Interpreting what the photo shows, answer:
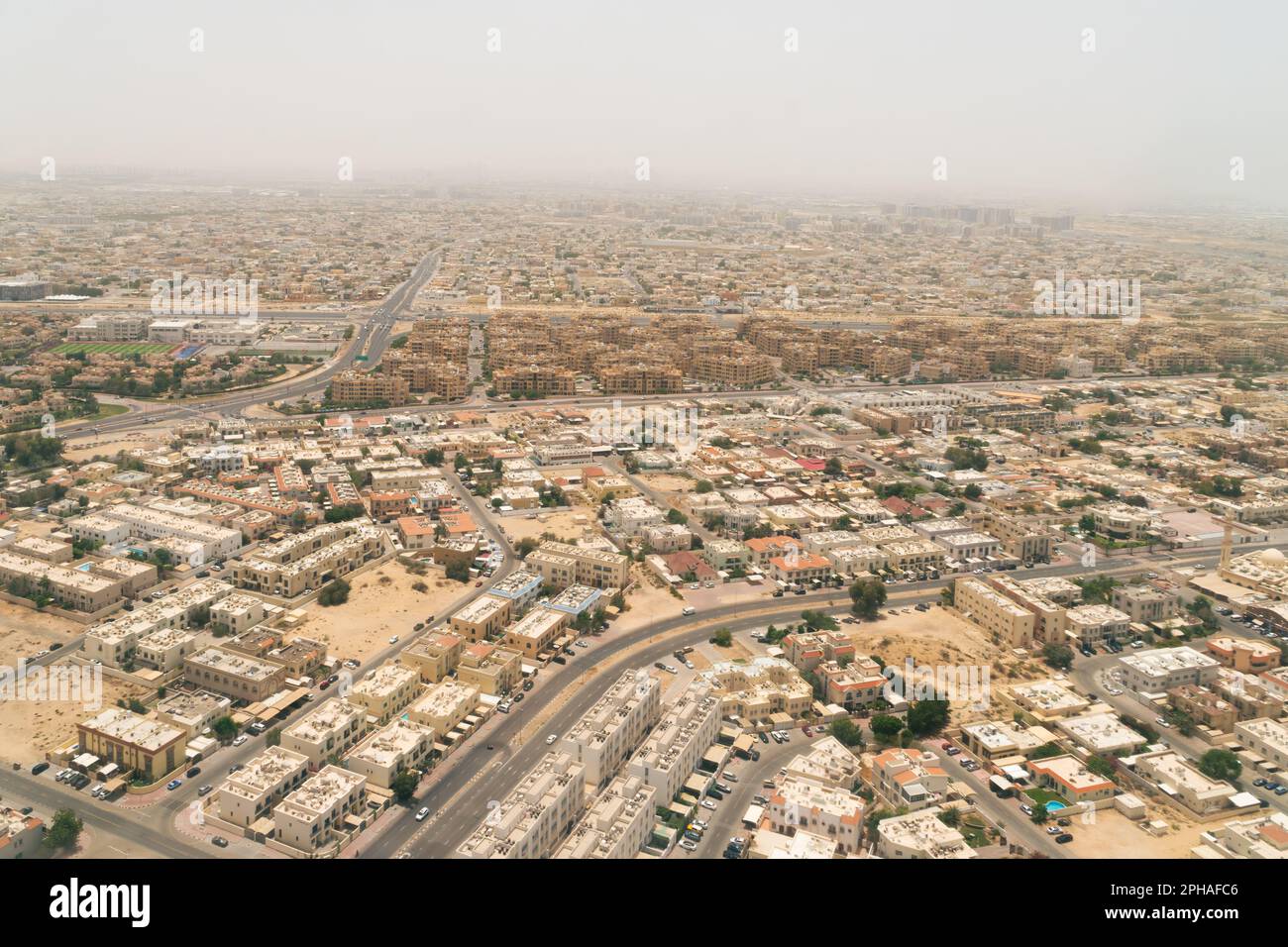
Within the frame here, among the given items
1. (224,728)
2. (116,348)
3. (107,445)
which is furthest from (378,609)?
(116,348)

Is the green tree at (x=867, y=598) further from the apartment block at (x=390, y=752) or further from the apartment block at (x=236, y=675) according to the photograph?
the apartment block at (x=236, y=675)

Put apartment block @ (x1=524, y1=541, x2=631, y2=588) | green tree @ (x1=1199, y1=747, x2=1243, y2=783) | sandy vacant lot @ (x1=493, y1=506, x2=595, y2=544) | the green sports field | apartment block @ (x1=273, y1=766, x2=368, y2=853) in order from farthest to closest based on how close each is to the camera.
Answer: the green sports field < sandy vacant lot @ (x1=493, y1=506, x2=595, y2=544) < apartment block @ (x1=524, y1=541, x2=631, y2=588) < green tree @ (x1=1199, y1=747, x2=1243, y2=783) < apartment block @ (x1=273, y1=766, x2=368, y2=853)

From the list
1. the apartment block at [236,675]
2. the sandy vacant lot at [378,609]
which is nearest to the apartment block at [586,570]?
the sandy vacant lot at [378,609]

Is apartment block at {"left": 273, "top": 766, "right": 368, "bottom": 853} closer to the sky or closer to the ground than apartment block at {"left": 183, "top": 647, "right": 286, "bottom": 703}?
closer to the ground

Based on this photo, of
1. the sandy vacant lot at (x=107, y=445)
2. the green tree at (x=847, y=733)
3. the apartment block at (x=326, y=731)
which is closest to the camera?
the apartment block at (x=326, y=731)

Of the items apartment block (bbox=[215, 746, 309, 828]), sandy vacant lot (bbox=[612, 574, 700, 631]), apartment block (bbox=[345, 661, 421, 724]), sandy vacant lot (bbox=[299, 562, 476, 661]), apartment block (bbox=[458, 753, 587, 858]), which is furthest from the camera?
sandy vacant lot (bbox=[612, 574, 700, 631])

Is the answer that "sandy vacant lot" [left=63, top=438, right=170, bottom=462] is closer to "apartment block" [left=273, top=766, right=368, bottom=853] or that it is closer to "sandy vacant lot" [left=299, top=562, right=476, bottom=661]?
"sandy vacant lot" [left=299, top=562, right=476, bottom=661]

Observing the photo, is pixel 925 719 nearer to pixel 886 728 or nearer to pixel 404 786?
pixel 886 728

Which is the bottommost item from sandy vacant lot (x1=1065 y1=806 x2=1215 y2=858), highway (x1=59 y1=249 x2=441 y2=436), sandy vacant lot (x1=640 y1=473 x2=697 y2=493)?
sandy vacant lot (x1=1065 y1=806 x2=1215 y2=858)

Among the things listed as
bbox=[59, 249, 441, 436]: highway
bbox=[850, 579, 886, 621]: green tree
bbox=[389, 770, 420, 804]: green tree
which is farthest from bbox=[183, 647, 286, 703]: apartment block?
bbox=[59, 249, 441, 436]: highway
